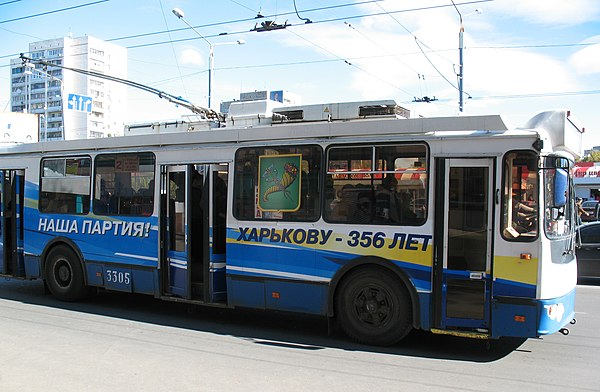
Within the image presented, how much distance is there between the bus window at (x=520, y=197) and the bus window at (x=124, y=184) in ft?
18.6

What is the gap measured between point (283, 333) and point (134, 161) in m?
4.04

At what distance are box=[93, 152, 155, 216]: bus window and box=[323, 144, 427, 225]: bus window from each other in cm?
345

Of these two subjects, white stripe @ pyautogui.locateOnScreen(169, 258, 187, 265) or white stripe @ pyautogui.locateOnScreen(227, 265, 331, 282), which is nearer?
A: white stripe @ pyautogui.locateOnScreen(227, 265, 331, 282)

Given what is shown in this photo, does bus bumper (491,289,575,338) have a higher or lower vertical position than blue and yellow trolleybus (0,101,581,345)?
lower

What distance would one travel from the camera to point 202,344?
7688 millimetres

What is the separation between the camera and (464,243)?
7055mm

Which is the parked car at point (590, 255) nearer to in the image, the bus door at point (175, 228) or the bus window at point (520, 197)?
the bus window at point (520, 197)

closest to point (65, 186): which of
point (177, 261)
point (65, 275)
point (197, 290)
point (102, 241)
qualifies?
point (102, 241)

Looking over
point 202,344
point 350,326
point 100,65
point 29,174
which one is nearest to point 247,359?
A: point 202,344

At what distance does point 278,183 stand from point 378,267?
6.39ft

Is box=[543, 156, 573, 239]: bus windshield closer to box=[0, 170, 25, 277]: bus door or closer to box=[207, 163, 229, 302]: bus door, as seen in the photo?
box=[207, 163, 229, 302]: bus door

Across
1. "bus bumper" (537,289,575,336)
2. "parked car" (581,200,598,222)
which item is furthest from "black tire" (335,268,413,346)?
"parked car" (581,200,598,222)

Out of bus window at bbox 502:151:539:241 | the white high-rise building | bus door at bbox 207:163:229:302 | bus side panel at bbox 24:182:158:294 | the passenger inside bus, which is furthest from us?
the white high-rise building

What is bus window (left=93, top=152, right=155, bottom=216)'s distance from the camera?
382 inches
